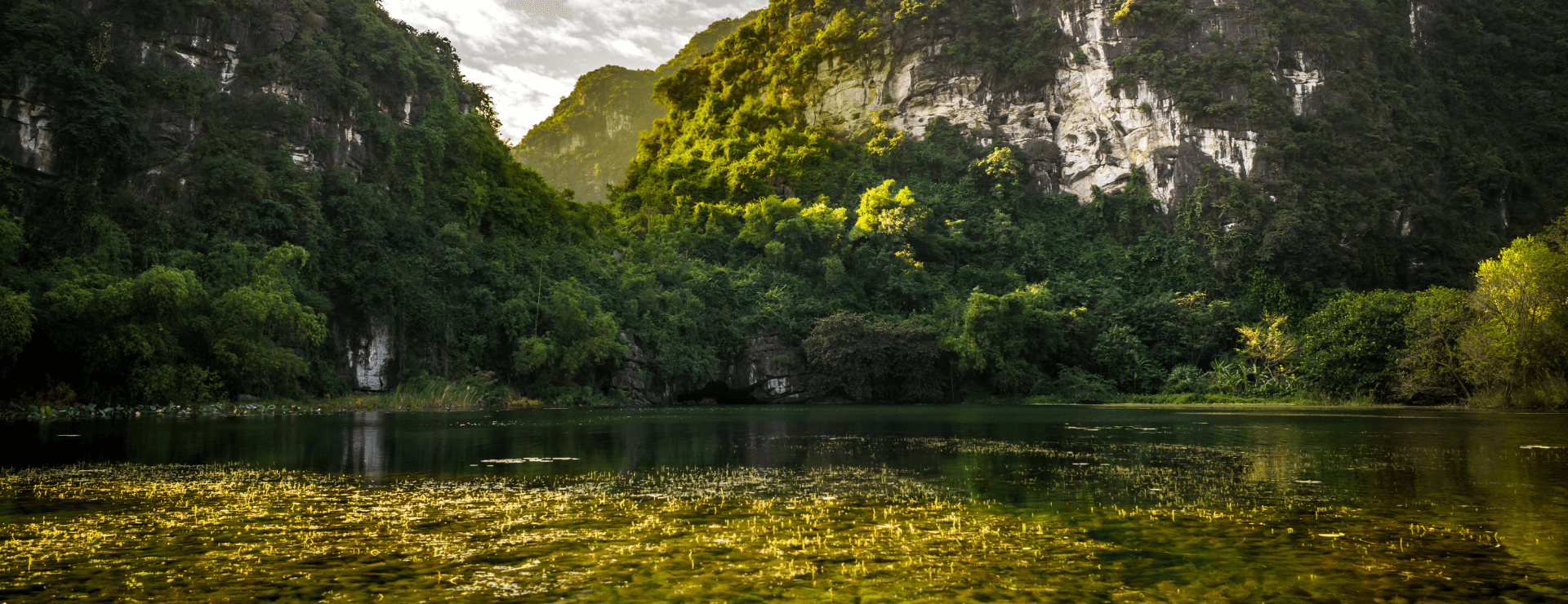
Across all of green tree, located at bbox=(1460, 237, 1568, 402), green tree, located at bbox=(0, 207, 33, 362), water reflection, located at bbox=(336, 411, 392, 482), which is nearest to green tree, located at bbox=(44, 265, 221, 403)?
green tree, located at bbox=(0, 207, 33, 362)

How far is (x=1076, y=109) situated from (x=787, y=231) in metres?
25.1

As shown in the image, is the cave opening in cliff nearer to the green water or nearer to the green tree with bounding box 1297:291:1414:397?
the green tree with bounding box 1297:291:1414:397

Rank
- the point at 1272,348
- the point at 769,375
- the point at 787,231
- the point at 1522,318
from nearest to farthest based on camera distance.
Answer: the point at 1522,318, the point at 1272,348, the point at 769,375, the point at 787,231

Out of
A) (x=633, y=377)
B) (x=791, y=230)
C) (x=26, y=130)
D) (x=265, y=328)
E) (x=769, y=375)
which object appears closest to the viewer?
(x=265, y=328)

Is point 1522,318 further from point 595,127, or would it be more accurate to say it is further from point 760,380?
point 595,127

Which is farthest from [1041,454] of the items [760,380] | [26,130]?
[26,130]

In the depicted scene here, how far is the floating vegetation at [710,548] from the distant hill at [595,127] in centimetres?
9944

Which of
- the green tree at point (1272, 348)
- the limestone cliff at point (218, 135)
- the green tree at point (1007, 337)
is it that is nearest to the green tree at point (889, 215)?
the green tree at point (1007, 337)

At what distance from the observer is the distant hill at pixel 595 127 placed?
106 m

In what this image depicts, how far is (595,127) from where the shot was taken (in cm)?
11050

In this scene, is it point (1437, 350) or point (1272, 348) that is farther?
point (1272, 348)

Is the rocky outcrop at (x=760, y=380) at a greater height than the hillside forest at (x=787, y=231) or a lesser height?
lesser

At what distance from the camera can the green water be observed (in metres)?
4.27

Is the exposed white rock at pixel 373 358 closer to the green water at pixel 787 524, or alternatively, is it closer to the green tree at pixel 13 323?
the green tree at pixel 13 323
